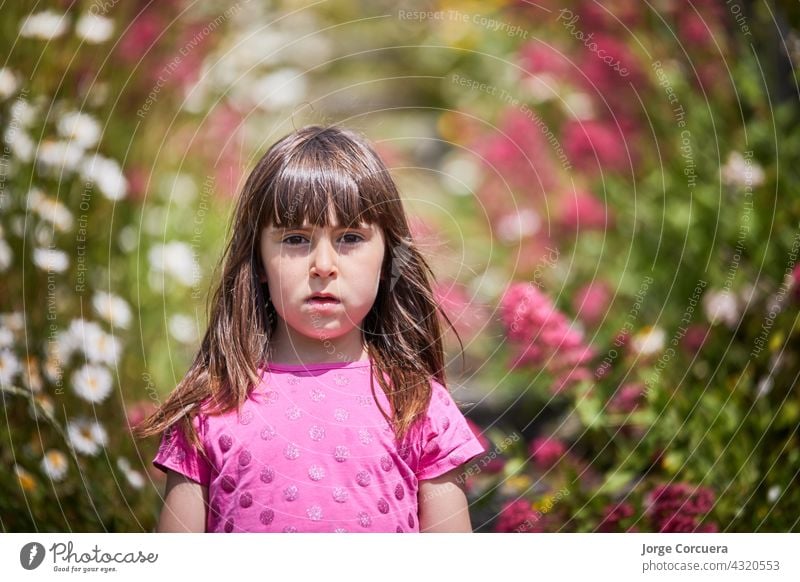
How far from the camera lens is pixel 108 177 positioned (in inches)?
93.7

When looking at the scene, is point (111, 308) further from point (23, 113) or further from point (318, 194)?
point (318, 194)

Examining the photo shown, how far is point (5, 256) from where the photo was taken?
2.10m

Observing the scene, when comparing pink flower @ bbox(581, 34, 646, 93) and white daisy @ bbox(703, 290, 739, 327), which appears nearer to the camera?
white daisy @ bbox(703, 290, 739, 327)

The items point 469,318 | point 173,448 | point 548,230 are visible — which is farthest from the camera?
point 548,230

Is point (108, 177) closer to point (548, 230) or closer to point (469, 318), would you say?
point (469, 318)

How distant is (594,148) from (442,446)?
1647mm

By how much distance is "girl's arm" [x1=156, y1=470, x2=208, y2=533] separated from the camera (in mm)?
1507

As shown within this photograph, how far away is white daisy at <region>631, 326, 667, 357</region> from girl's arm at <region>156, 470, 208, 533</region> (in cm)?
112

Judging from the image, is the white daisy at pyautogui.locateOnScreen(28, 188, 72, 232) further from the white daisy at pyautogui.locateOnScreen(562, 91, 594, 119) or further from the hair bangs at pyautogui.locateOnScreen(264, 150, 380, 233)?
the white daisy at pyautogui.locateOnScreen(562, 91, 594, 119)

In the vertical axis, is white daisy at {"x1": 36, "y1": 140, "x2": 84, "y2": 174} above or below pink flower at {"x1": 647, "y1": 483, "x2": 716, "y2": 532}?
above

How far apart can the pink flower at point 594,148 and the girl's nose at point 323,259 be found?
1637mm

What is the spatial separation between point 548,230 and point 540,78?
0.45 meters

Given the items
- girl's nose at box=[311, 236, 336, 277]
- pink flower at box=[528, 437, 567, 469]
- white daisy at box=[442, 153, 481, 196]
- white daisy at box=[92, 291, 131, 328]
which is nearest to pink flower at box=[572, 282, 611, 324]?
pink flower at box=[528, 437, 567, 469]
